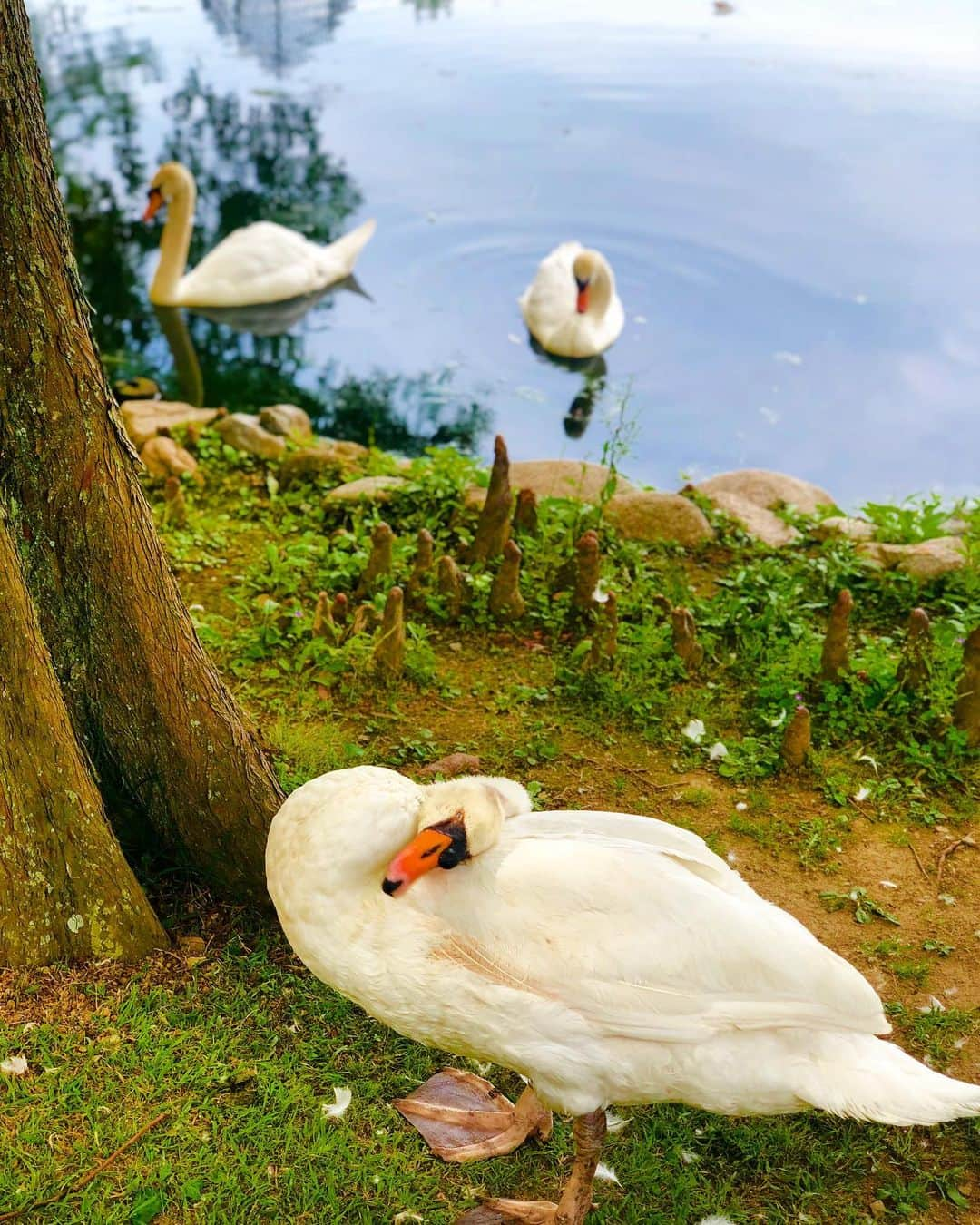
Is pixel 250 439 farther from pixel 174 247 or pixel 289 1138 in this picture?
pixel 289 1138

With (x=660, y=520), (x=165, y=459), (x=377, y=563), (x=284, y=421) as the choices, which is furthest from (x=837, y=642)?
(x=284, y=421)

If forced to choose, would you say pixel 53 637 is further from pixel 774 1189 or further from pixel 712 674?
pixel 712 674

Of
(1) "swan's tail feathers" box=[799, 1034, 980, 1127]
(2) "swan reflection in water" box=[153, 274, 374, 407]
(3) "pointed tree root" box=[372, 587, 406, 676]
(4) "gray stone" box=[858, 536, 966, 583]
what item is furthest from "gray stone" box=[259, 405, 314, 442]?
(1) "swan's tail feathers" box=[799, 1034, 980, 1127]

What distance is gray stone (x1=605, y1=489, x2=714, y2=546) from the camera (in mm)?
7027

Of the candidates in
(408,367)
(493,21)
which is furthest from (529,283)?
(493,21)

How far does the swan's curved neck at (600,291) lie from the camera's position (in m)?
10.3

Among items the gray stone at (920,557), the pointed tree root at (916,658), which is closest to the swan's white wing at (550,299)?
the gray stone at (920,557)

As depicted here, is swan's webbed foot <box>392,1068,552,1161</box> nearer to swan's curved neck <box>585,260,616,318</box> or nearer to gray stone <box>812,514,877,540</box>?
gray stone <box>812,514,877,540</box>

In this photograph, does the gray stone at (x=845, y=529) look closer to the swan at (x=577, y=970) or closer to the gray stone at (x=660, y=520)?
the gray stone at (x=660, y=520)

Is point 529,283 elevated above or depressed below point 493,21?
below

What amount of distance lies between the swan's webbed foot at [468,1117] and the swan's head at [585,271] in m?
7.74

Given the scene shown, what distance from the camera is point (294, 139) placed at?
49.0ft

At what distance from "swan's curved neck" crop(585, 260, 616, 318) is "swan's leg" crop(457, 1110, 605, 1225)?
8112 millimetres

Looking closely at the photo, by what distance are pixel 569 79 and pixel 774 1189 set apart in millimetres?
16308
